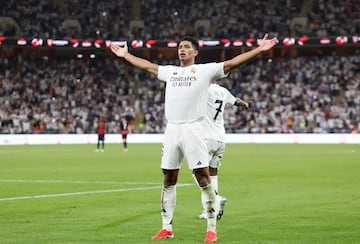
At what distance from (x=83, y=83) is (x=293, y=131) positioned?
1848cm

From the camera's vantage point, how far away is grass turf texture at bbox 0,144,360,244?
35.5 feet

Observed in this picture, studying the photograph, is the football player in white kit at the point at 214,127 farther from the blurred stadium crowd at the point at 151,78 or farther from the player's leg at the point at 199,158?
the blurred stadium crowd at the point at 151,78

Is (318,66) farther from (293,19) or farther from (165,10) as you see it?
(165,10)

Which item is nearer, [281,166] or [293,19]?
[281,166]

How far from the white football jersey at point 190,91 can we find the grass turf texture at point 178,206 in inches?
67.5

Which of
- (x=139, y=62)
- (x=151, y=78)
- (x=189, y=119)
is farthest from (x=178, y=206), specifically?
(x=151, y=78)

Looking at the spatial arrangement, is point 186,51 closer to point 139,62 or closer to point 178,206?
point 139,62

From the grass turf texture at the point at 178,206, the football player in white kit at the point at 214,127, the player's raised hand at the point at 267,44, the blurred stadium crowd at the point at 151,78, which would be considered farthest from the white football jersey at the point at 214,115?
the blurred stadium crowd at the point at 151,78

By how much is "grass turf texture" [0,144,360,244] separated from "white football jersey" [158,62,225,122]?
171cm

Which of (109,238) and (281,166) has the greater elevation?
(109,238)

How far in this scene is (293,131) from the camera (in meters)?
59.2

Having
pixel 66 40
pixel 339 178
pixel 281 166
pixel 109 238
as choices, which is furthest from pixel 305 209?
pixel 66 40

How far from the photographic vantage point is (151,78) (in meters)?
66.4

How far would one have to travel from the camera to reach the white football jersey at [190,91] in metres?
10.2
